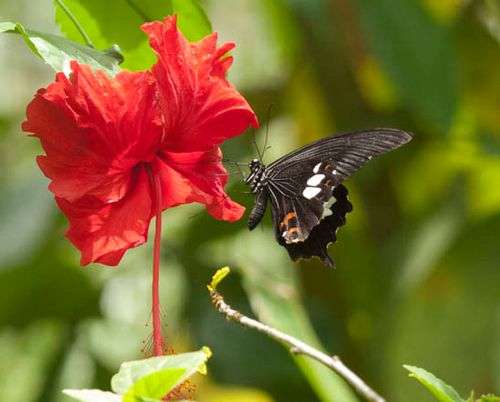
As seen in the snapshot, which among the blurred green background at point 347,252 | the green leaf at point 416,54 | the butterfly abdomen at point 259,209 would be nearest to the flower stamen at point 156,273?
the butterfly abdomen at point 259,209

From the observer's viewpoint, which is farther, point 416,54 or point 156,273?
point 416,54

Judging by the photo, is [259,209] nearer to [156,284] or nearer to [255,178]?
[255,178]

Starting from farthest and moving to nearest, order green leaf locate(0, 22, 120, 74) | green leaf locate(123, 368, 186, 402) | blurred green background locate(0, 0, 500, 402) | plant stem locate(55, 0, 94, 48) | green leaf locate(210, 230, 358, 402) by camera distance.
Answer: blurred green background locate(0, 0, 500, 402) < green leaf locate(210, 230, 358, 402) < plant stem locate(55, 0, 94, 48) < green leaf locate(0, 22, 120, 74) < green leaf locate(123, 368, 186, 402)

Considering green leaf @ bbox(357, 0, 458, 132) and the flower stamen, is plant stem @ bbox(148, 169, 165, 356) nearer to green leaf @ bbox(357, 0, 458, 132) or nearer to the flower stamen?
the flower stamen

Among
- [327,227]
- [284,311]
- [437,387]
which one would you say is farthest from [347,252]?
[437,387]

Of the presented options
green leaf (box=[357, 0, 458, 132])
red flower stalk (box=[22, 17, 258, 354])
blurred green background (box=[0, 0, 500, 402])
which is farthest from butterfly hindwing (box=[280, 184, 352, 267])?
green leaf (box=[357, 0, 458, 132])

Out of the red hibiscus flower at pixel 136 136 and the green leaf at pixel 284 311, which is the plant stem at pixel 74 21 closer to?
the red hibiscus flower at pixel 136 136
